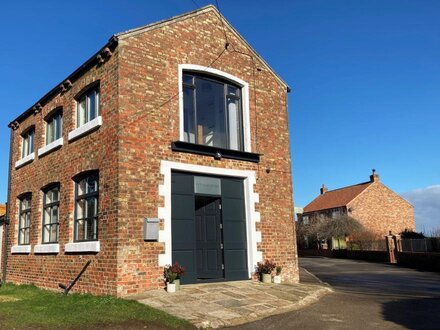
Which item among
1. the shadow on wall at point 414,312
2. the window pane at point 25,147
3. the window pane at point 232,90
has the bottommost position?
the shadow on wall at point 414,312

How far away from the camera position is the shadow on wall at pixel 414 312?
8477 millimetres

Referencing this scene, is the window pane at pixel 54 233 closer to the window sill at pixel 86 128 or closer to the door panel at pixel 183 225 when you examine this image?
the window sill at pixel 86 128

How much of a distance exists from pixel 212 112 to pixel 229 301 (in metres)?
6.08

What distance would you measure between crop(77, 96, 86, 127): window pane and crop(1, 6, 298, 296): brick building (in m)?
0.05

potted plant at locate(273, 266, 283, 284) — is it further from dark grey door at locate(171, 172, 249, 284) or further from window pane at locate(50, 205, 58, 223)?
window pane at locate(50, 205, 58, 223)

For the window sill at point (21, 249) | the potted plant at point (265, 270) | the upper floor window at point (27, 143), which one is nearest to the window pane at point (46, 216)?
the window sill at point (21, 249)

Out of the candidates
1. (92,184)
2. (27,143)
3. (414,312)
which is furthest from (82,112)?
(414,312)

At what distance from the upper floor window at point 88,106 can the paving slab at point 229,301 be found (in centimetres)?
568

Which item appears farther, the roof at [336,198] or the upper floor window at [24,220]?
the roof at [336,198]

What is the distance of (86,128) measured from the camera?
1266 centimetres

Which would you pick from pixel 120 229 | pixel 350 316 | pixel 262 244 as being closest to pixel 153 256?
pixel 120 229

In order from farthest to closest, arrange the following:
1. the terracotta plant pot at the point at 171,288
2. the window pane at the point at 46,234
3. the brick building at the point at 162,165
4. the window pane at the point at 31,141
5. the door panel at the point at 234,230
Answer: the window pane at the point at 31,141
the window pane at the point at 46,234
the door panel at the point at 234,230
the brick building at the point at 162,165
the terracotta plant pot at the point at 171,288

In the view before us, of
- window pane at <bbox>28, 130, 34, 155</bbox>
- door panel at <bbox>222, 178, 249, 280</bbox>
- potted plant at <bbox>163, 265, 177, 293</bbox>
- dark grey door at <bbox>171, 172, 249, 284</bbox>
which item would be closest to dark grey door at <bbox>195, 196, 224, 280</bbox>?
dark grey door at <bbox>171, 172, 249, 284</bbox>

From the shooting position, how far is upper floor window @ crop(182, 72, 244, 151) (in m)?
13.2
